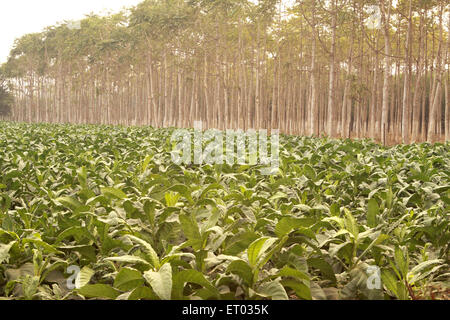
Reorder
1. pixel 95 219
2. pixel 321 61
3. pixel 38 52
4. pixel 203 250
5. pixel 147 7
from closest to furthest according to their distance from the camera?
1. pixel 203 250
2. pixel 95 219
3. pixel 147 7
4. pixel 321 61
5. pixel 38 52

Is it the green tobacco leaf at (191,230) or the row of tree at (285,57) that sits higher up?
the row of tree at (285,57)

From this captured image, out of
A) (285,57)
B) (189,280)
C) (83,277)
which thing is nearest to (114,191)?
(83,277)

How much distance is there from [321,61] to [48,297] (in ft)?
142

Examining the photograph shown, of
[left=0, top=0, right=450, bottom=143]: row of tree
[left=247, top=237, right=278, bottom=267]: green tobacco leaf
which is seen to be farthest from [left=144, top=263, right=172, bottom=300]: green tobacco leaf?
[left=0, top=0, right=450, bottom=143]: row of tree

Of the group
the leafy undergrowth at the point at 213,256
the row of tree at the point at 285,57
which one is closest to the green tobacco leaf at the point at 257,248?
the leafy undergrowth at the point at 213,256

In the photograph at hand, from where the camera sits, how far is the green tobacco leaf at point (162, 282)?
5.08ft

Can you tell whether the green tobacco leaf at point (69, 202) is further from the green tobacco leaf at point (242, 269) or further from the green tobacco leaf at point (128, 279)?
the green tobacco leaf at point (242, 269)

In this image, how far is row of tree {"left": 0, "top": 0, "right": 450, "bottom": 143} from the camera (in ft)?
81.9

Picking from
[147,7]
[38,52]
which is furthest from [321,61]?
[38,52]

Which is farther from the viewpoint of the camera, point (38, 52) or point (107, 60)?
point (38, 52)

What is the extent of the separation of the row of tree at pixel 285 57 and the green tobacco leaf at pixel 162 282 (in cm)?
1693

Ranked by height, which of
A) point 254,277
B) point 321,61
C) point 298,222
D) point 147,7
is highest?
point 147,7
